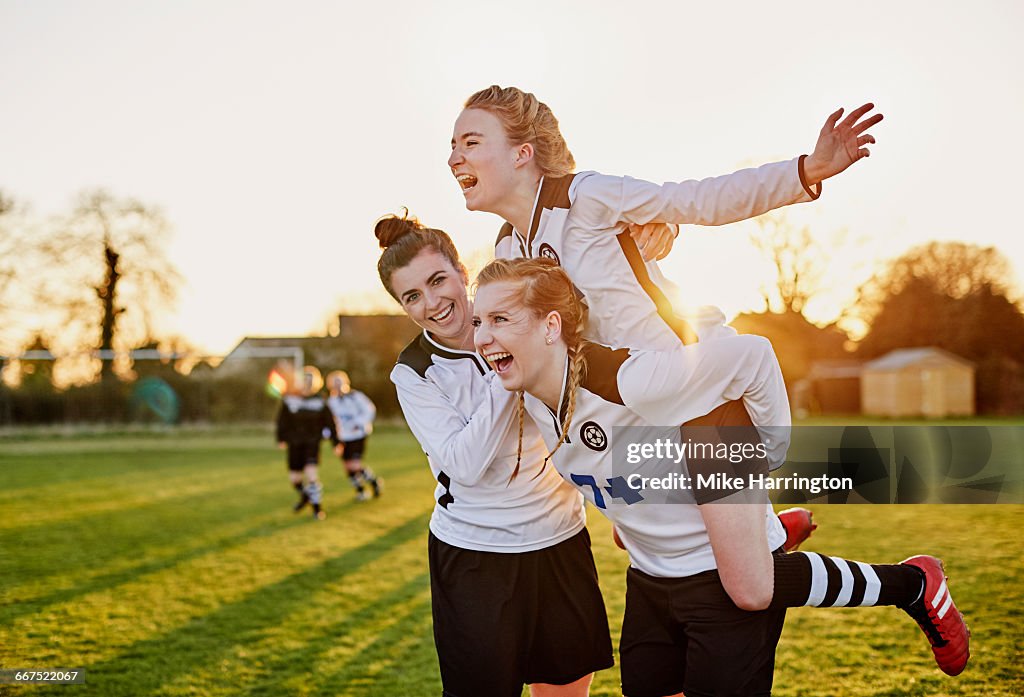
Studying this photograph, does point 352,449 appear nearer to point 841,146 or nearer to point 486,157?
point 486,157

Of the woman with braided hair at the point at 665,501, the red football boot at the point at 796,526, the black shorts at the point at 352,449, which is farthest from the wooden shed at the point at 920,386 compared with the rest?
the woman with braided hair at the point at 665,501

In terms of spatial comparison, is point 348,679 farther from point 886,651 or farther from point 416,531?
point 416,531

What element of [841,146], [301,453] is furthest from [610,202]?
[301,453]

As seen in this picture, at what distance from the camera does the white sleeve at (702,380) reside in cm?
219

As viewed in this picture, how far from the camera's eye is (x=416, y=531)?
373 inches

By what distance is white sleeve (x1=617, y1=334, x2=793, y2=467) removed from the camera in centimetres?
219

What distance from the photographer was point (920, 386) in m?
39.5

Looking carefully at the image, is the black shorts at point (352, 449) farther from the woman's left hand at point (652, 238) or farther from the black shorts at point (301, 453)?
the woman's left hand at point (652, 238)

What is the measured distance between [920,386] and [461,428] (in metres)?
41.7

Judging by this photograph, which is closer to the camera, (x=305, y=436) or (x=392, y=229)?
(x=392, y=229)

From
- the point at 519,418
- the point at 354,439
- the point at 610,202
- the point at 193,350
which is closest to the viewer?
the point at 610,202

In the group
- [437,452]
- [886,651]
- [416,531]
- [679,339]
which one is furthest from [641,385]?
[416,531]

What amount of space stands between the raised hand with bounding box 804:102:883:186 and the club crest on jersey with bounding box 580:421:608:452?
937mm

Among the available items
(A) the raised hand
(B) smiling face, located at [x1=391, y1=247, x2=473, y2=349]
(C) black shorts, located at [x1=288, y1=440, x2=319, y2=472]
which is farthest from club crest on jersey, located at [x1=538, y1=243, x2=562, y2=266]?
(C) black shorts, located at [x1=288, y1=440, x2=319, y2=472]
